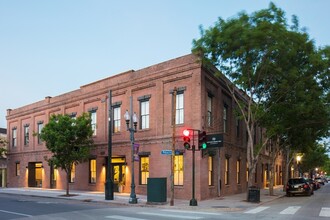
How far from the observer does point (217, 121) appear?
28203mm

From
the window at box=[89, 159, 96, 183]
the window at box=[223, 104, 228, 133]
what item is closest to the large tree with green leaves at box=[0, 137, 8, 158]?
the window at box=[89, 159, 96, 183]

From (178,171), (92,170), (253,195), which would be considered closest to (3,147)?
(92,170)

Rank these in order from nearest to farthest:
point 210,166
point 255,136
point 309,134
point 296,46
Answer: point 296,46
point 210,166
point 309,134
point 255,136

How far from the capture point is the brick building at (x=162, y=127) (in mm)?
25461

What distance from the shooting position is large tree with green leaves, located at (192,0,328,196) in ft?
73.6

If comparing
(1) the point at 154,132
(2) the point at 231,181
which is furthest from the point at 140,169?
(2) the point at 231,181

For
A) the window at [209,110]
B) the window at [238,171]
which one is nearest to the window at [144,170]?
the window at [209,110]

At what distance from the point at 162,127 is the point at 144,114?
2.37 meters

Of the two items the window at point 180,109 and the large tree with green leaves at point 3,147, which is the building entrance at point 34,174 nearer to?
the large tree with green leaves at point 3,147

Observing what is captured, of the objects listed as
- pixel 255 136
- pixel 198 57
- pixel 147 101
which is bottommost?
pixel 255 136

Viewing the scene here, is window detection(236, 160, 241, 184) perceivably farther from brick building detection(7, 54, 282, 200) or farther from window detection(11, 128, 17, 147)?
window detection(11, 128, 17, 147)

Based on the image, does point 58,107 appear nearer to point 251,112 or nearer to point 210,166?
point 210,166

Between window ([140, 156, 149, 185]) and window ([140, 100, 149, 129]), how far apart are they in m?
2.35

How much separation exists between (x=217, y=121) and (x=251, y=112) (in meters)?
3.33
